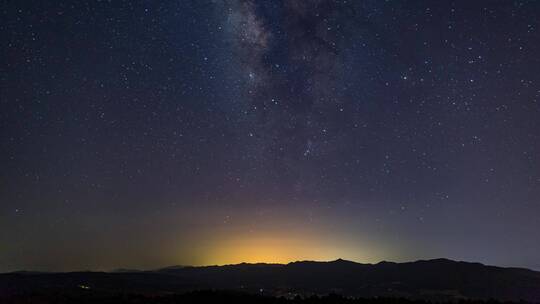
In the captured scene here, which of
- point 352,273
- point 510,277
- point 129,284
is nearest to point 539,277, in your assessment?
point 510,277

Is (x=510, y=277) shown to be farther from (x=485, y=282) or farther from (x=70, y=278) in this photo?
(x=70, y=278)

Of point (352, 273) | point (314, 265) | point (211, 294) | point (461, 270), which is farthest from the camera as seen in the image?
point (314, 265)

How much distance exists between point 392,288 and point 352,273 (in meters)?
34.5

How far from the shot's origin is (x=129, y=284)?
10675 cm

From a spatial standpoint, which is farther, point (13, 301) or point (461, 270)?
point (461, 270)

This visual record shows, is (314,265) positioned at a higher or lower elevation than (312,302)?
higher

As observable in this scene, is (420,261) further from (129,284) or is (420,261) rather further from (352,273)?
(129,284)

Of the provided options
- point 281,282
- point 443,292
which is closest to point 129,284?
point 281,282

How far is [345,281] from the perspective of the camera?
419 ft

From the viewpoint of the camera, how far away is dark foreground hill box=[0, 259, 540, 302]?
9106 centimetres

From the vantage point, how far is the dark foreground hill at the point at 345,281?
91.1 m

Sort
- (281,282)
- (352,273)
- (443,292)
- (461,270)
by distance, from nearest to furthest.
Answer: (443,292) < (461,270) < (281,282) < (352,273)

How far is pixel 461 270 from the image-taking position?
388 ft

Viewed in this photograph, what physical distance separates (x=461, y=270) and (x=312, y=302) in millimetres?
102801
